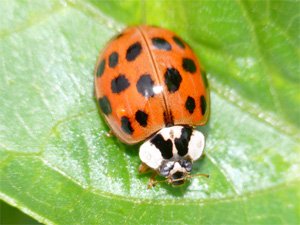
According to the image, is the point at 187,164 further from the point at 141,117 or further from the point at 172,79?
the point at 172,79

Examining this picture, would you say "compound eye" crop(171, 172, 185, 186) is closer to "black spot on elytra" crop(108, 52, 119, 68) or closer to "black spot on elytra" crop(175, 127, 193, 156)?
"black spot on elytra" crop(175, 127, 193, 156)

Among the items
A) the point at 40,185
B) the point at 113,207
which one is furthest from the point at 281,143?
the point at 40,185

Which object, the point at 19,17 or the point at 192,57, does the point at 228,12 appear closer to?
the point at 192,57

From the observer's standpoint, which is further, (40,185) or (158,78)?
(158,78)

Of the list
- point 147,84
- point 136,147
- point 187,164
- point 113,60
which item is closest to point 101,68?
point 113,60

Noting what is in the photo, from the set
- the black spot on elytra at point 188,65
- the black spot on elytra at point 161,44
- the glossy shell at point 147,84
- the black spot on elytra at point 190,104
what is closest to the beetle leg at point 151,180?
the glossy shell at point 147,84

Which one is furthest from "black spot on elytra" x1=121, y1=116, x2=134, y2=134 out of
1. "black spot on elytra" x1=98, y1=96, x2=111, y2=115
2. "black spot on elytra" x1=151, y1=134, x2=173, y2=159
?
"black spot on elytra" x1=151, y1=134, x2=173, y2=159
